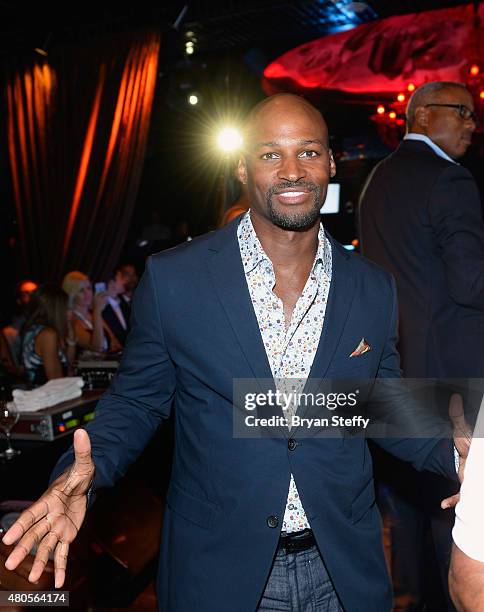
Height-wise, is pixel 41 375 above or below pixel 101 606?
above

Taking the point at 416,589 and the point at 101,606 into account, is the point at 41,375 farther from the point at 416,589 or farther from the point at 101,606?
the point at 416,589

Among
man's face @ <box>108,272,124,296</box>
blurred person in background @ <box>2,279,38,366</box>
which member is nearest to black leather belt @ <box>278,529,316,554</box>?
blurred person in background @ <box>2,279,38,366</box>

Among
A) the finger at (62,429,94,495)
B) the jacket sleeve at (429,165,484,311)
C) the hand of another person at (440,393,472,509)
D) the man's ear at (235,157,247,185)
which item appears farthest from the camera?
the jacket sleeve at (429,165,484,311)

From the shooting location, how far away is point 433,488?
252cm

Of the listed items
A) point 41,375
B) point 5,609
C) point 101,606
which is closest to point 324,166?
point 5,609

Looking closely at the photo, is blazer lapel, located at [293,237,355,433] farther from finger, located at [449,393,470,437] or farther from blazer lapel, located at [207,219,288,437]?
finger, located at [449,393,470,437]

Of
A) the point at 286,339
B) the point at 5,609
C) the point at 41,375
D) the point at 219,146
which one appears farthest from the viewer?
the point at 219,146

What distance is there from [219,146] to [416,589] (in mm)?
7037

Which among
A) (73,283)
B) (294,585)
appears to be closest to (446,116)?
(294,585)

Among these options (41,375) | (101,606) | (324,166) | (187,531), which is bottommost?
(101,606)

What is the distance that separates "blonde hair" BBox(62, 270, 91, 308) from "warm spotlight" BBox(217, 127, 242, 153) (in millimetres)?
2878

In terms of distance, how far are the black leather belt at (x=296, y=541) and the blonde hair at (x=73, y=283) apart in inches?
198

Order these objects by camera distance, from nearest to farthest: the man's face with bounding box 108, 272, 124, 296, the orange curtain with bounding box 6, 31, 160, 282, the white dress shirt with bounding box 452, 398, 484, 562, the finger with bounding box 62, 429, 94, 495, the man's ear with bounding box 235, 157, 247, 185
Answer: the white dress shirt with bounding box 452, 398, 484, 562 < the finger with bounding box 62, 429, 94, 495 < the man's ear with bounding box 235, 157, 247, 185 < the orange curtain with bounding box 6, 31, 160, 282 < the man's face with bounding box 108, 272, 124, 296

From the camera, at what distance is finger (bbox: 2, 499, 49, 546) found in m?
Answer: 1.11
